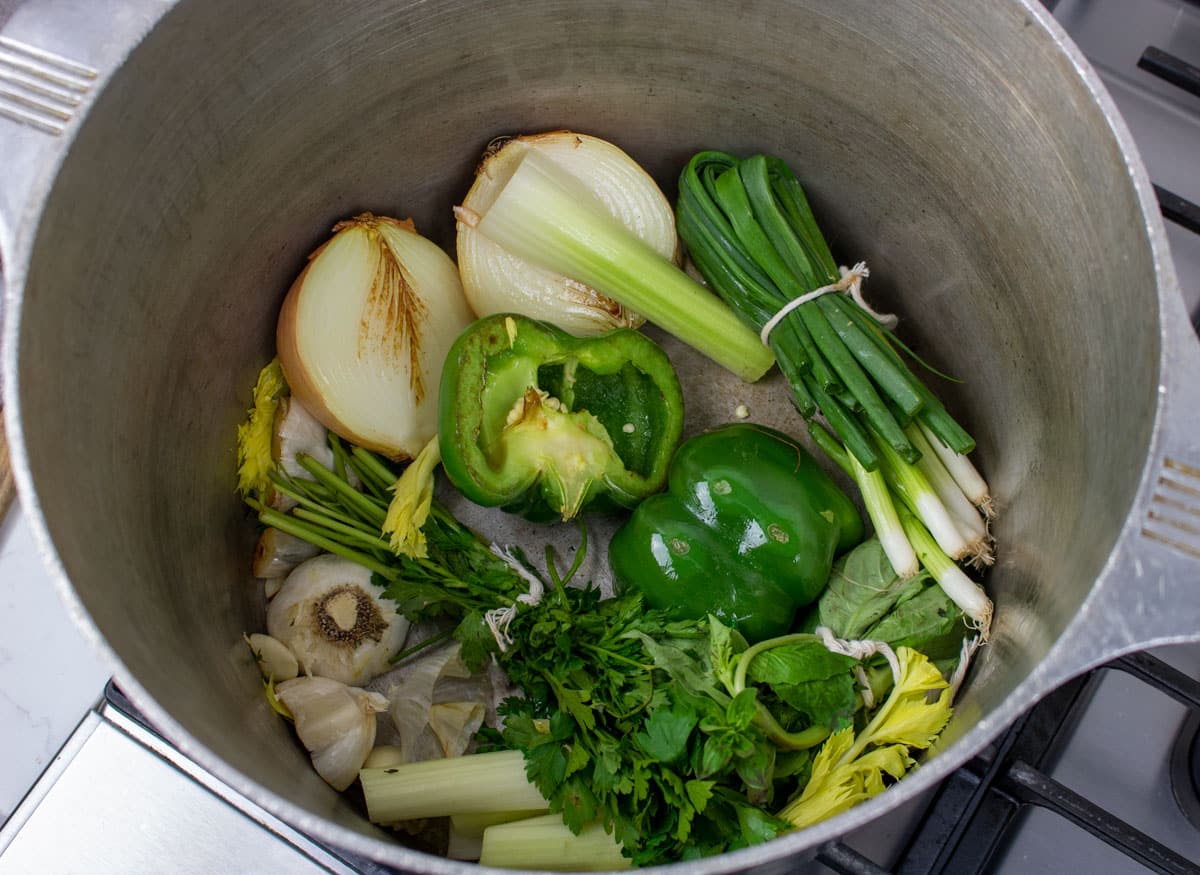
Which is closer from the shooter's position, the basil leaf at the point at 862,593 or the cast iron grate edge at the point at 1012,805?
the cast iron grate edge at the point at 1012,805

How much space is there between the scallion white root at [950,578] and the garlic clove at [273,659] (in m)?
0.85

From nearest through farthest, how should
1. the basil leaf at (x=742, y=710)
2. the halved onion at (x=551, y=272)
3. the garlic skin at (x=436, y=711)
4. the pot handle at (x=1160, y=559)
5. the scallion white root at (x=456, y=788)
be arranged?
the pot handle at (x=1160, y=559) → the basil leaf at (x=742, y=710) → the scallion white root at (x=456, y=788) → the garlic skin at (x=436, y=711) → the halved onion at (x=551, y=272)

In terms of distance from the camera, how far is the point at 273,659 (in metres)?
1.29

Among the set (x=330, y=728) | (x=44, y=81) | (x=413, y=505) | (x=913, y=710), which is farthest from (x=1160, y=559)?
(x=44, y=81)

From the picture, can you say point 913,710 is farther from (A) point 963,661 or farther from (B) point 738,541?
(B) point 738,541

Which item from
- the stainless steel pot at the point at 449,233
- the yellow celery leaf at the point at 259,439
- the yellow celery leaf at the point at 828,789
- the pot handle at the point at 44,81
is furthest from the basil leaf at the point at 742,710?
the pot handle at the point at 44,81

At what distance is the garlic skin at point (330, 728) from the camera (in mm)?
1236

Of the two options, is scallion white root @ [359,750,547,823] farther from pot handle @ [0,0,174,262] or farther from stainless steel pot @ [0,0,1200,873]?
pot handle @ [0,0,174,262]

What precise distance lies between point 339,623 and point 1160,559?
3.23 ft

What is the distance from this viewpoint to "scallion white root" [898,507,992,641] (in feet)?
4.04

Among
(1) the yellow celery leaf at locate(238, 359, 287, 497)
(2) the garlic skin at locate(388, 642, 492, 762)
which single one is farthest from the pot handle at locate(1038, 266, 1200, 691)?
(1) the yellow celery leaf at locate(238, 359, 287, 497)

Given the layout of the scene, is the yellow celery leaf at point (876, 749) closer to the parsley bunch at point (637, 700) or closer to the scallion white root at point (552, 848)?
the parsley bunch at point (637, 700)

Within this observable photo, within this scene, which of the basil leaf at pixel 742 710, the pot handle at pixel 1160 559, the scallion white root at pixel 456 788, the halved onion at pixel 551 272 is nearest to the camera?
the pot handle at pixel 1160 559

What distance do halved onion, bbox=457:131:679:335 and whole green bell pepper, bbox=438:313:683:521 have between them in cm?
11
